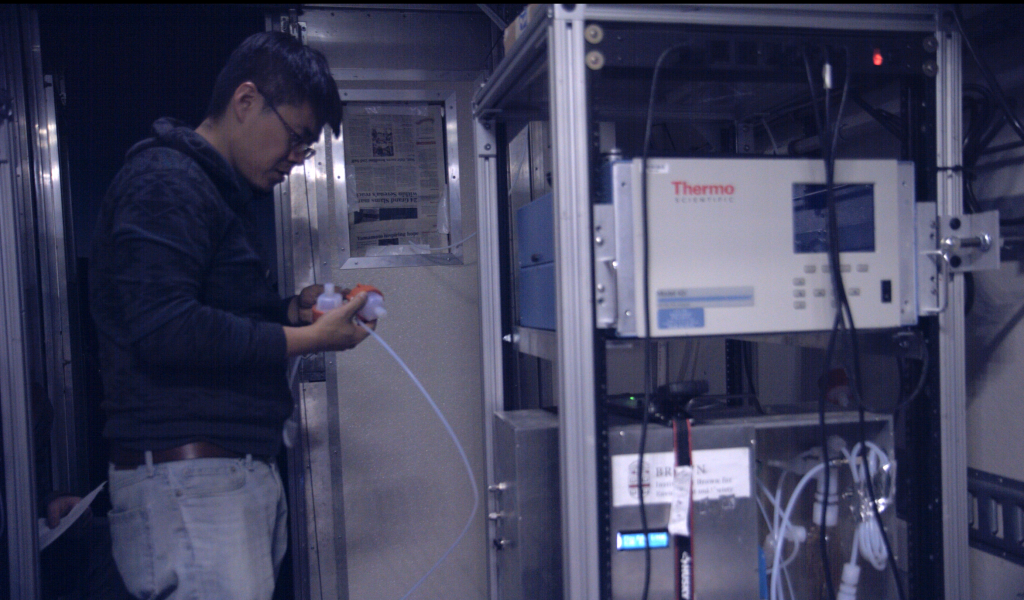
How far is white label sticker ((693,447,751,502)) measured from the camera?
3.31ft

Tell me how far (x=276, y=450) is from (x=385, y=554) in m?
0.82

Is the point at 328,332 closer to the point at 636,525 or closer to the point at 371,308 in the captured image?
the point at 371,308

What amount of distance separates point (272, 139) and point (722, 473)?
42.7 inches

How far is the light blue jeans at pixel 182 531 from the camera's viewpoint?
3.49ft

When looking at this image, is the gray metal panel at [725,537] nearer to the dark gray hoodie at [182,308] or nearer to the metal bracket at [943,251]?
the metal bracket at [943,251]

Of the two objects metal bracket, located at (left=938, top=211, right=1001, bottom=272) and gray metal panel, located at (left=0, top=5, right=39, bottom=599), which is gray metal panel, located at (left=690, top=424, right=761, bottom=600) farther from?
gray metal panel, located at (left=0, top=5, right=39, bottom=599)

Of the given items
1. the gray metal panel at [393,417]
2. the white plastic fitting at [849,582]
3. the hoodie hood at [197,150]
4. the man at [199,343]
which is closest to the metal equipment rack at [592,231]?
the white plastic fitting at [849,582]

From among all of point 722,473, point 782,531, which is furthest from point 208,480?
point 782,531

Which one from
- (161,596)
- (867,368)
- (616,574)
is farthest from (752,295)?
(161,596)

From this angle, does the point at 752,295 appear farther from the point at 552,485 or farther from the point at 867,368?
the point at 867,368

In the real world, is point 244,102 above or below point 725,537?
above

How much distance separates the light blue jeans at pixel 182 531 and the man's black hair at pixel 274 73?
717 millimetres

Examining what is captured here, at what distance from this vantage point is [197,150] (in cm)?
109

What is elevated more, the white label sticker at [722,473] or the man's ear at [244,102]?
the man's ear at [244,102]
